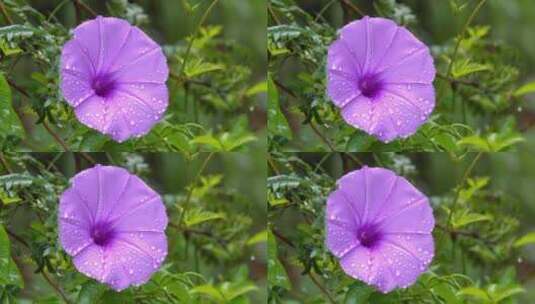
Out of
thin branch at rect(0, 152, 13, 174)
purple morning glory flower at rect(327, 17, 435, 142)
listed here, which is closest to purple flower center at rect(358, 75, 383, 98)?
purple morning glory flower at rect(327, 17, 435, 142)

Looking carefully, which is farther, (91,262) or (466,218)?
(466,218)

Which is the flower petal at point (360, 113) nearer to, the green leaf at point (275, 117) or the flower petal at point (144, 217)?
the green leaf at point (275, 117)

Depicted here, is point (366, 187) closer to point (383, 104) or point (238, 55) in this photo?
point (383, 104)

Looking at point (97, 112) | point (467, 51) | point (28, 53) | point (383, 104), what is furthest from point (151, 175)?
point (467, 51)

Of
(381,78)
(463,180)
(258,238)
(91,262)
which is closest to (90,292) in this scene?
(91,262)

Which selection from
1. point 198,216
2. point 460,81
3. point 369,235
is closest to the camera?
point 369,235

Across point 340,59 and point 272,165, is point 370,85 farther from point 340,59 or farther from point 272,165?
point 272,165
